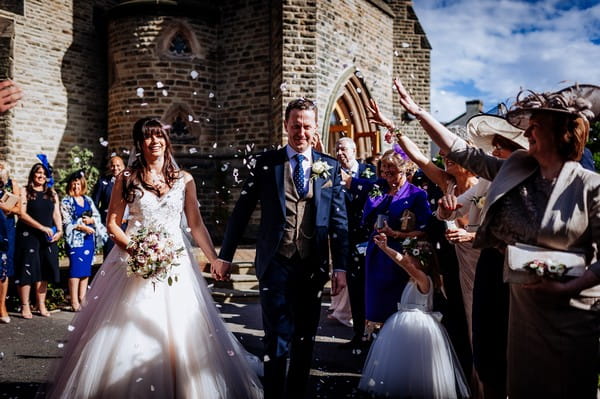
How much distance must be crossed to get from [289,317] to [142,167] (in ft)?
5.35

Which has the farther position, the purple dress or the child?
the purple dress

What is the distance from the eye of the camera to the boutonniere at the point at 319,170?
12.0 feet

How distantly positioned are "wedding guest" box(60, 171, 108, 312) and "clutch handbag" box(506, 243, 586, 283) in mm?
6868

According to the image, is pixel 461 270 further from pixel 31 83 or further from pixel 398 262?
pixel 31 83

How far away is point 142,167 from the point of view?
3885 millimetres

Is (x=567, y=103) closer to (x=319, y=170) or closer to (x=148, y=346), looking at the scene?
(x=319, y=170)

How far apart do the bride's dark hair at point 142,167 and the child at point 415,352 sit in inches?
73.2

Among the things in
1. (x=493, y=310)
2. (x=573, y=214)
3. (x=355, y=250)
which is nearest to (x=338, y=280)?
(x=493, y=310)

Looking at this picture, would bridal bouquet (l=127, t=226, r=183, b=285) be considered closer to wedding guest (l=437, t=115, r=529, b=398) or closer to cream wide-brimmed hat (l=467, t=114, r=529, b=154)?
wedding guest (l=437, t=115, r=529, b=398)

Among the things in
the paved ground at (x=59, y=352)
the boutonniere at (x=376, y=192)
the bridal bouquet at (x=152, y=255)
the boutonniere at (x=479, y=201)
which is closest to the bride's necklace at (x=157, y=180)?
the bridal bouquet at (x=152, y=255)

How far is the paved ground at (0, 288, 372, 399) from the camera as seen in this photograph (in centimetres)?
431

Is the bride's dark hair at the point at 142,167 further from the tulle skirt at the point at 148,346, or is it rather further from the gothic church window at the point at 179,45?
the gothic church window at the point at 179,45

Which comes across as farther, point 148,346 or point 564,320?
point 148,346

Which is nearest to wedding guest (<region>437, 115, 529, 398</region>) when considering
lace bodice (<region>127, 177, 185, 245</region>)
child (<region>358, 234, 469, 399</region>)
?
child (<region>358, 234, 469, 399</region>)
